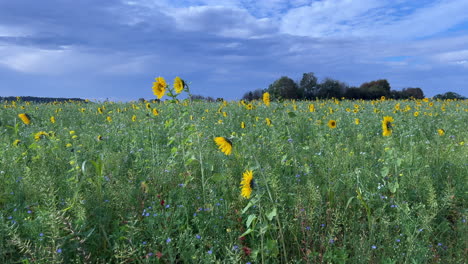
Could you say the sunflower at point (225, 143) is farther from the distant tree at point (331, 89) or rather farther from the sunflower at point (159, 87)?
the distant tree at point (331, 89)

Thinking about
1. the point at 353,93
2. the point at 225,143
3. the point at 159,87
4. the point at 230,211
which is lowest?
the point at 230,211

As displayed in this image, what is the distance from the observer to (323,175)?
3951mm

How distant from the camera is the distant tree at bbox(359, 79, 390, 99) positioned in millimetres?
28725

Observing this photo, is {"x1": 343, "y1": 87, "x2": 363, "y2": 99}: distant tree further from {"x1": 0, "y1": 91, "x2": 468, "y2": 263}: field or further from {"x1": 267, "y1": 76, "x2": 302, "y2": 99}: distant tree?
{"x1": 0, "y1": 91, "x2": 468, "y2": 263}: field

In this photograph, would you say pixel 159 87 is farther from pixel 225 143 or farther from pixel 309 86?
pixel 309 86

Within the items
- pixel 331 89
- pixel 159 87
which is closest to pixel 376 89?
pixel 331 89

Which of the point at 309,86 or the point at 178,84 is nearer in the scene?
the point at 178,84

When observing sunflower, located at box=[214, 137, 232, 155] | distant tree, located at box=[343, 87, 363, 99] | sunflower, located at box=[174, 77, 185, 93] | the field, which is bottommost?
the field

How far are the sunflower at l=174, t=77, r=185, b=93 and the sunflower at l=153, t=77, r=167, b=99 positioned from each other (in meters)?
0.33

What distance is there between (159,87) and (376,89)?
93.8 ft

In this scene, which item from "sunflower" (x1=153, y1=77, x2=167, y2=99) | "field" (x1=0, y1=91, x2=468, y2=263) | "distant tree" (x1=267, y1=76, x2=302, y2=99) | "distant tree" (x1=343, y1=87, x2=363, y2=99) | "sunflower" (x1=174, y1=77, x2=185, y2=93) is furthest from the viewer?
"distant tree" (x1=343, y1=87, x2=363, y2=99)

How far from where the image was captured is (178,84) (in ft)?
11.4

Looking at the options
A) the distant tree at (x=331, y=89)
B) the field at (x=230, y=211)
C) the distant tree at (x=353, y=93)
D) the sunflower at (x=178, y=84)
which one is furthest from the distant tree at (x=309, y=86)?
the sunflower at (x=178, y=84)

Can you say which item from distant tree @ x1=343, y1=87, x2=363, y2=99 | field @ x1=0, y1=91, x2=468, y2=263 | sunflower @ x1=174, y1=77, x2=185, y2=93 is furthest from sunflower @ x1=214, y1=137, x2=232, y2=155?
distant tree @ x1=343, y1=87, x2=363, y2=99
